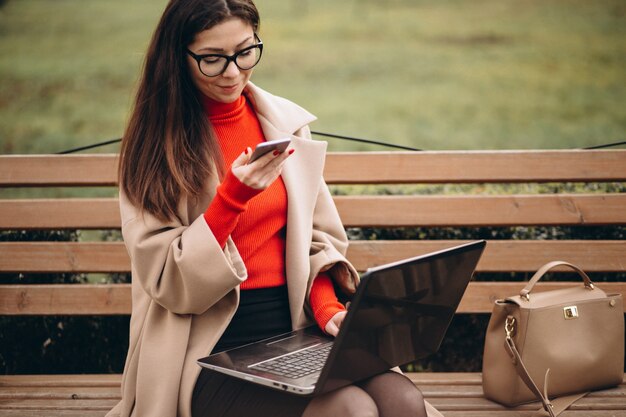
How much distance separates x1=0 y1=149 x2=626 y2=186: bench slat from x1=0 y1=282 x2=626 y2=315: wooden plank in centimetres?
41

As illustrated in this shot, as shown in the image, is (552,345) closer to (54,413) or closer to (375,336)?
(375,336)

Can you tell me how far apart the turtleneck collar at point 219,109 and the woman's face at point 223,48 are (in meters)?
0.08

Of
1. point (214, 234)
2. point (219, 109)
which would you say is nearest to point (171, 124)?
point (219, 109)

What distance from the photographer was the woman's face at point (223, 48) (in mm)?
1879

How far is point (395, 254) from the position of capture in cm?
275

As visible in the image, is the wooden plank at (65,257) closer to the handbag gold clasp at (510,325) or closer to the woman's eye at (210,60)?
the woman's eye at (210,60)

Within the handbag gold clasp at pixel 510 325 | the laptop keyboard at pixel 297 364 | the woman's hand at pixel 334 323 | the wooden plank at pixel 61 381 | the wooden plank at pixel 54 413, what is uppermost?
the laptop keyboard at pixel 297 364

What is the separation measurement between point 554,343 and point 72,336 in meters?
2.07

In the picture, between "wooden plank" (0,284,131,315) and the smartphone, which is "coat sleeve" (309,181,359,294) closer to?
the smartphone

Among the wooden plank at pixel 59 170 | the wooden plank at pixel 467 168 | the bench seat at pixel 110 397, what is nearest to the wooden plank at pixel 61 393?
the bench seat at pixel 110 397

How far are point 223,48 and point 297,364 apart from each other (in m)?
0.84

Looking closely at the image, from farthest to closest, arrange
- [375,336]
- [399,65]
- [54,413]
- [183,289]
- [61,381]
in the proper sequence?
[399,65], [61,381], [54,413], [183,289], [375,336]

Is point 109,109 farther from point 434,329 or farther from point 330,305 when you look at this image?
point 434,329

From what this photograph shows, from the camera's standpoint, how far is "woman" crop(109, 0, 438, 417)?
1758mm
